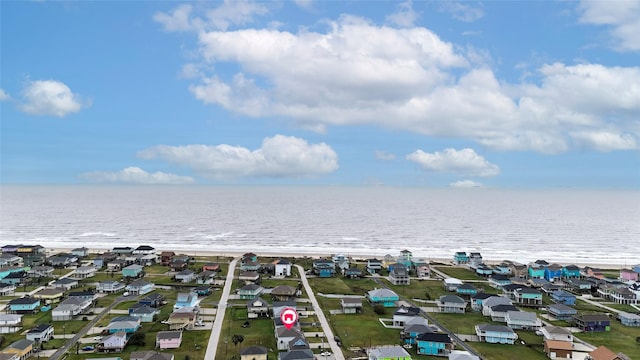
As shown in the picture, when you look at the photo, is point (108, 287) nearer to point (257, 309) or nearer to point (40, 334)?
point (40, 334)

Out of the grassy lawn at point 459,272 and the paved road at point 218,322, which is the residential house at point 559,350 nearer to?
the paved road at point 218,322

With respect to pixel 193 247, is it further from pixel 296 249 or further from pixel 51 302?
pixel 51 302

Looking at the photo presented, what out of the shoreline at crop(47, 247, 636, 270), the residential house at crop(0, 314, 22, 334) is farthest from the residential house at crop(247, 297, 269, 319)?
the shoreline at crop(47, 247, 636, 270)

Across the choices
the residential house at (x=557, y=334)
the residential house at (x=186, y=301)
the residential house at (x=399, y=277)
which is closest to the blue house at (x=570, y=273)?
the residential house at (x=399, y=277)

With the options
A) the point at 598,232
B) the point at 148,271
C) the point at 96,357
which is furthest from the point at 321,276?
the point at 598,232

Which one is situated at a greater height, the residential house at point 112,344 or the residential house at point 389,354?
the residential house at point 389,354
